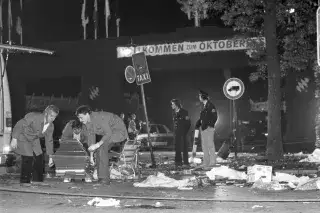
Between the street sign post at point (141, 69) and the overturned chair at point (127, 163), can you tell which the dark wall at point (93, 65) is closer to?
the street sign post at point (141, 69)

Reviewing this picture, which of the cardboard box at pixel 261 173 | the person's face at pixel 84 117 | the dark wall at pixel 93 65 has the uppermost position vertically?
the dark wall at pixel 93 65

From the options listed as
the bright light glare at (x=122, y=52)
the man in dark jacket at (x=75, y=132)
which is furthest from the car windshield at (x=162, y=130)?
the man in dark jacket at (x=75, y=132)

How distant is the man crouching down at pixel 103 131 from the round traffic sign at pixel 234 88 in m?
7.31

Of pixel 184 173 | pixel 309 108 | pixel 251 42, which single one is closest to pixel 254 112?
pixel 309 108

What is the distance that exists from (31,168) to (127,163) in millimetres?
1949

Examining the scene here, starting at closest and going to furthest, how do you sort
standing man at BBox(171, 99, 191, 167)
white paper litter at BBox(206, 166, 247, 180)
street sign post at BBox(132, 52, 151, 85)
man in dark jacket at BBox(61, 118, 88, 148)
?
man in dark jacket at BBox(61, 118, 88, 148)
white paper litter at BBox(206, 166, 247, 180)
street sign post at BBox(132, 52, 151, 85)
standing man at BBox(171, 99, 191, 167)

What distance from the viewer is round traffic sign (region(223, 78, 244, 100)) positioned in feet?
61.0

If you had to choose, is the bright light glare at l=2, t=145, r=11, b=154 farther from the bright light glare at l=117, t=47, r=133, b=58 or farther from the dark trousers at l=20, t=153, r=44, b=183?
the bright light glare at l=117, t=47, r=133, b=58

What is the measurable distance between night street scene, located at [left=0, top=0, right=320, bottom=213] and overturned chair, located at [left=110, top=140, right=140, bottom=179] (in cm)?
3

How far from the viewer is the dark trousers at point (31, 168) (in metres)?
12.0

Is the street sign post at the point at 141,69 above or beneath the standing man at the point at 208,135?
above

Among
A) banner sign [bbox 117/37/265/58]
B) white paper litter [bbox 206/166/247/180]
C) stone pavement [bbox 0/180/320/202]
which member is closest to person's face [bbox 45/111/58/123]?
stone pavement [bbox 0/180/320/202]

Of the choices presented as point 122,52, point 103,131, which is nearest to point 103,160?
point 103,131

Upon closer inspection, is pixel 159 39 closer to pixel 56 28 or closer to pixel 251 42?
pixel 251 42
